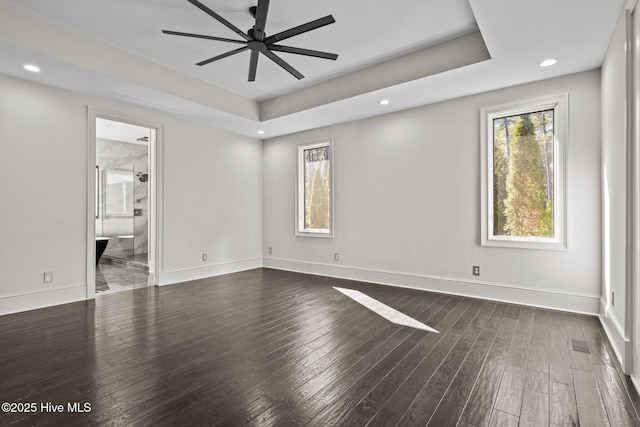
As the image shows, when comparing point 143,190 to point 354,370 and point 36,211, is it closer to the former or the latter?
point 36,211

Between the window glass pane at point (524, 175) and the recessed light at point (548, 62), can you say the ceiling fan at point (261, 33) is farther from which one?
the window glass pane at point (524, 175)

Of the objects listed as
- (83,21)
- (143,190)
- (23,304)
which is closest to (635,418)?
(83,21)

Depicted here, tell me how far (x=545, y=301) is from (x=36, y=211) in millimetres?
5963

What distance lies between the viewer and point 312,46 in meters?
3.52

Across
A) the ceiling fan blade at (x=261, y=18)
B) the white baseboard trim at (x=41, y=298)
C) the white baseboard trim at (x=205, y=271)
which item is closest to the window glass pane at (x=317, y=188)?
the white baseboard trim at (x=205, y=271)

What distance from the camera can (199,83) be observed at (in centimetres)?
438

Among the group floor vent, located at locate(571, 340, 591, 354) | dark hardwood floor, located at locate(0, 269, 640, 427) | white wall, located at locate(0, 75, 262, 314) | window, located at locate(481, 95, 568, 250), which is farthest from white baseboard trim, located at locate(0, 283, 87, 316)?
floor vent, located at locate(571, 340, 591, 354)

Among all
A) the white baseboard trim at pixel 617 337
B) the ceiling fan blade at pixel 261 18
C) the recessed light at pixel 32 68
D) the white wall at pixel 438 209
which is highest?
the recessed light at pixel 32 68

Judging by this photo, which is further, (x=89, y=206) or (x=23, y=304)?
(x=89, y=206)

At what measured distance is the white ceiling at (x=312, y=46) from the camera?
2.74 metres

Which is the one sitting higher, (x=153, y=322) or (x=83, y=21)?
(x=83, y=21)

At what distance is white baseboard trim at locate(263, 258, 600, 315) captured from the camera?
3.45 meters

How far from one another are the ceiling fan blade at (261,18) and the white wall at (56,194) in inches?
111

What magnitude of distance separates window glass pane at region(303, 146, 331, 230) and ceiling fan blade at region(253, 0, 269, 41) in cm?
310
